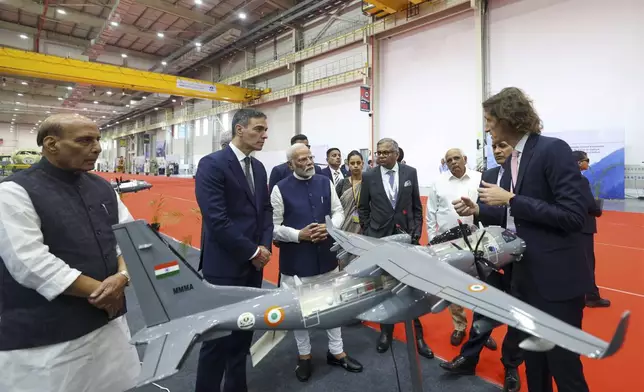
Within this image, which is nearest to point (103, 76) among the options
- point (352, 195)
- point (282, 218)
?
point (352, 195)

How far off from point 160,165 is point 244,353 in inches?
1181

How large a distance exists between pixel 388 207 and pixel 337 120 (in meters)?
13.4

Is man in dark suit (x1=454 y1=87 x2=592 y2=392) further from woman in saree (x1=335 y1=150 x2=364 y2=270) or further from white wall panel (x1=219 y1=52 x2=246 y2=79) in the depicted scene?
white wall panel (x1=219 y1=52 x2=246 y2=79)

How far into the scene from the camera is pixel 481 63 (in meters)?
11.1

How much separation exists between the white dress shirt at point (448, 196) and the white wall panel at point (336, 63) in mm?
12652

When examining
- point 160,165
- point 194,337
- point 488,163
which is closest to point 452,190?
point 194,337

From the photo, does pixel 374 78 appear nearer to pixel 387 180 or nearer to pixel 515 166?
pixel 387 180

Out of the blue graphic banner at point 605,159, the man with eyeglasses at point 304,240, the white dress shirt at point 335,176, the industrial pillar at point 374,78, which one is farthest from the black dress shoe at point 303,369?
the industrial pillar at point 374,78

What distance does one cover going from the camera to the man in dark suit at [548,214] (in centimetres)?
A: 162

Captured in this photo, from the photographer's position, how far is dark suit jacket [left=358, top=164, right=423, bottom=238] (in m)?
3.25

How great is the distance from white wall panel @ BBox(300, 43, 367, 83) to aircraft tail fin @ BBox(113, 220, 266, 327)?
14488 millimetres

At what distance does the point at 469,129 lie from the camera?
1172cm

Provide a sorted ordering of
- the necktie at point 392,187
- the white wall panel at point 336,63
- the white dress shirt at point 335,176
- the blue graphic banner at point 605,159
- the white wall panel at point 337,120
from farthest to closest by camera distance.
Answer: the white wall panel at point 337,120 < the white wall panel at point 336,63 < the blue graphic banner at point 605,159 < the white dress shirt at point 335,176 < the necktie at point 392,187

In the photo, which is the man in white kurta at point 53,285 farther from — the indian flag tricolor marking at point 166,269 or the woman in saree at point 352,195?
the woman in saree at point 352,195
